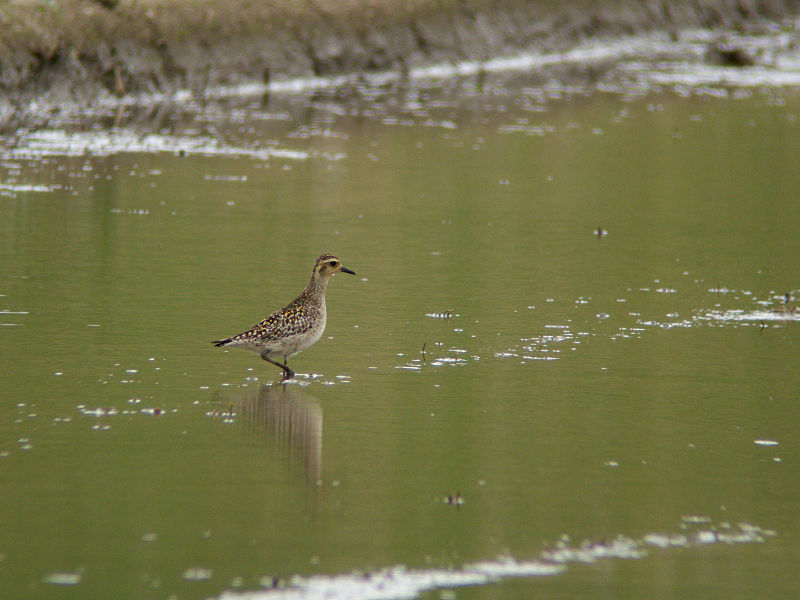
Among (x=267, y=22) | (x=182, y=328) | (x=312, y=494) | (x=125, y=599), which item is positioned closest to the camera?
(x=125, y=599)

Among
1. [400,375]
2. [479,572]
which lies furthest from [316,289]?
[479,572]

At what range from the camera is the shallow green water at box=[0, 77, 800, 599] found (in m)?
6.92

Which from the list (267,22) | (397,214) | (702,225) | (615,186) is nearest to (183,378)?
(397,214)

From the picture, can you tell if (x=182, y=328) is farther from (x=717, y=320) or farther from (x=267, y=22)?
(x=267, y=22)

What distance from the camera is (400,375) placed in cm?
1020

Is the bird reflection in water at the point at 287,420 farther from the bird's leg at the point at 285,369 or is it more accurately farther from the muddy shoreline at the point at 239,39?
the muddy shoreline at the point at 239,39

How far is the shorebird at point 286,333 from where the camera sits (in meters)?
10.1

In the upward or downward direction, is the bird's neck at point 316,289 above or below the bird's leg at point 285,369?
above

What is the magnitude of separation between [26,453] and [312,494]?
179 centimetres

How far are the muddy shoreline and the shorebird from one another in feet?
45.9

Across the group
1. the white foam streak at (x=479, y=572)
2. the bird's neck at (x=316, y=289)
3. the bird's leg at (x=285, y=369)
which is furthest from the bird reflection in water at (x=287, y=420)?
the white foam streak at (x=479, y=572)

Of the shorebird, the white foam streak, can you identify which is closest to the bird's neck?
the shorebird

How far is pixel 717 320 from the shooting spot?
12266 millimetres

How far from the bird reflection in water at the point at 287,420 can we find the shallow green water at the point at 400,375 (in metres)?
0.03
